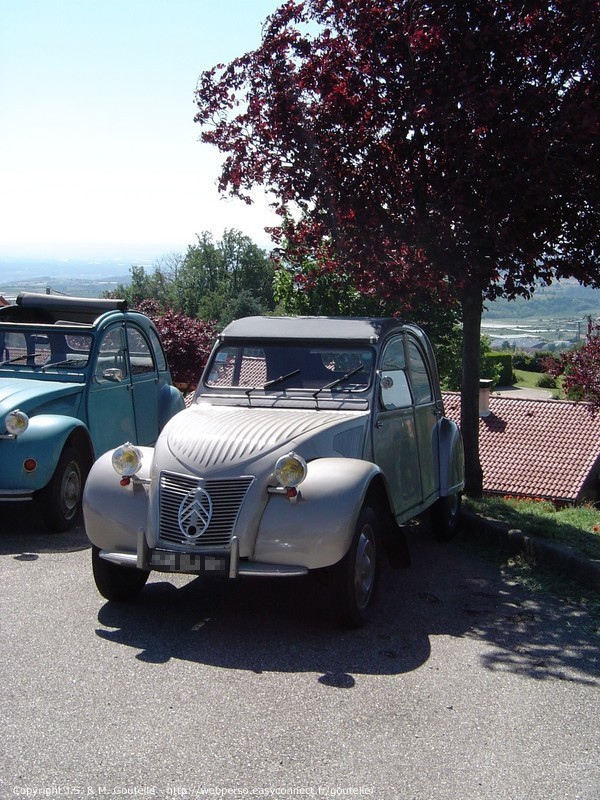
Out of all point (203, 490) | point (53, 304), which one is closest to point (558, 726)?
point (203, 490)

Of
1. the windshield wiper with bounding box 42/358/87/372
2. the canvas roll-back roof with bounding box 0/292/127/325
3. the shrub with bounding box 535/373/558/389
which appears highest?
the canvas roll-back roof with bounding box 0/292/127/325

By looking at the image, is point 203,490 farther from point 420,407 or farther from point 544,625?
point 420,407

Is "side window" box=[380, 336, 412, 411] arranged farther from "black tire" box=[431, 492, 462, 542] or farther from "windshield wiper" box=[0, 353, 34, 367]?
"windshield wiper" box=[0, 353, 34, 367]

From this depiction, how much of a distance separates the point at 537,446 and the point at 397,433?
2880cm

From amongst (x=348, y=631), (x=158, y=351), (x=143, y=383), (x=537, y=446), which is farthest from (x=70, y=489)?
(x=537, y=446)

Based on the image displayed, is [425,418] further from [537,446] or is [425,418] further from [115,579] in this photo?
[537,446]

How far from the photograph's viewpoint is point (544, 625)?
6.22 metres

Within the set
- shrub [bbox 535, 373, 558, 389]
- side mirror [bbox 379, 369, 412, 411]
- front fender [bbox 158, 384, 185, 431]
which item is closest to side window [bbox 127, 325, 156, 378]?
front fender [bbox 158, 384, 185, 431]

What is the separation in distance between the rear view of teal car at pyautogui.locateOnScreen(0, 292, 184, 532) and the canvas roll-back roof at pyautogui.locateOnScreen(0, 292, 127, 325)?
0.04ft

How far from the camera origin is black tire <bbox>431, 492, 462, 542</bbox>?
8.57m

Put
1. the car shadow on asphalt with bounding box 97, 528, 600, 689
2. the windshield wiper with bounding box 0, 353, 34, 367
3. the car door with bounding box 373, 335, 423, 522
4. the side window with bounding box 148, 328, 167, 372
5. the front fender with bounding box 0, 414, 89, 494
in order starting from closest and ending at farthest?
the car shadow on asphalt with bounding box 97, 528, 600, 689, the car door with bounding box 373, 335, 423, 522, the front fender with bounding box 0, 414, 89, 494, the windshield wiper with bounding box 0, 353, 34, 367, the side window with bounding box 148, 328, 167, 372

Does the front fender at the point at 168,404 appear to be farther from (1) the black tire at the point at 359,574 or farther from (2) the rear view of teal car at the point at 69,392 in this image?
(1) the black tire at the point at 359,574

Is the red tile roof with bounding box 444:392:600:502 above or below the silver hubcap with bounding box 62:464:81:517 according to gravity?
below

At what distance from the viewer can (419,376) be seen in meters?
8.41
